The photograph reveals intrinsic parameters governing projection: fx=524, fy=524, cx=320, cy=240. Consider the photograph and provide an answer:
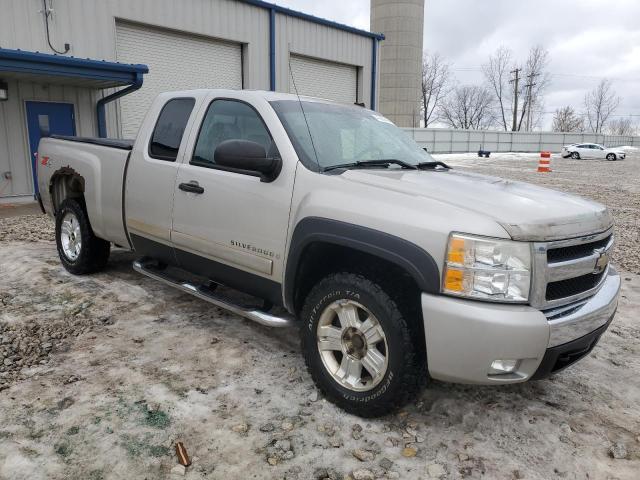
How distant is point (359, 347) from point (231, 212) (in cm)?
130

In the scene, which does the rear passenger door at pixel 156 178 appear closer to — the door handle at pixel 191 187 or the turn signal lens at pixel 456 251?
the door handle at pixel 191 187

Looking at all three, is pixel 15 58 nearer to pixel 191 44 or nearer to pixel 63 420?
pixel 191 44

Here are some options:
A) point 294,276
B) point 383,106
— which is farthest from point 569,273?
point 383,106

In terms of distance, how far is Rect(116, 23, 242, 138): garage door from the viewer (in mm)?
13188

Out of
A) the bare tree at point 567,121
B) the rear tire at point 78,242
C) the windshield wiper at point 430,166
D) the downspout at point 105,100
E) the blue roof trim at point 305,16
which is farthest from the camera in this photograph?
the bare tree at point 567,121

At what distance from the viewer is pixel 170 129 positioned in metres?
4.30

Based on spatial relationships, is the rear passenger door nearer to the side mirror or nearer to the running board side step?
the running board side step

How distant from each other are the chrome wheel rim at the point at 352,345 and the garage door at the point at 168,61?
11.9 metres

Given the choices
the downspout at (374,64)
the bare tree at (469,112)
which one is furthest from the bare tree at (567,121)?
the downspout at (374,64)

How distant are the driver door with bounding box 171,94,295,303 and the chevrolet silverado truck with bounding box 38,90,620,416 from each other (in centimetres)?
1

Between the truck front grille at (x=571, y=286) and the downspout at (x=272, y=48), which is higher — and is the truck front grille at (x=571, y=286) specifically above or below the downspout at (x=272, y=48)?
below

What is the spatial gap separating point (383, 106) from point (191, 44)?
41.4 meters

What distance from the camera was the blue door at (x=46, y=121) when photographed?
11797 millimetres

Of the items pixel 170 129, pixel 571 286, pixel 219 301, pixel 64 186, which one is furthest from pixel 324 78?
pixel 571 286
